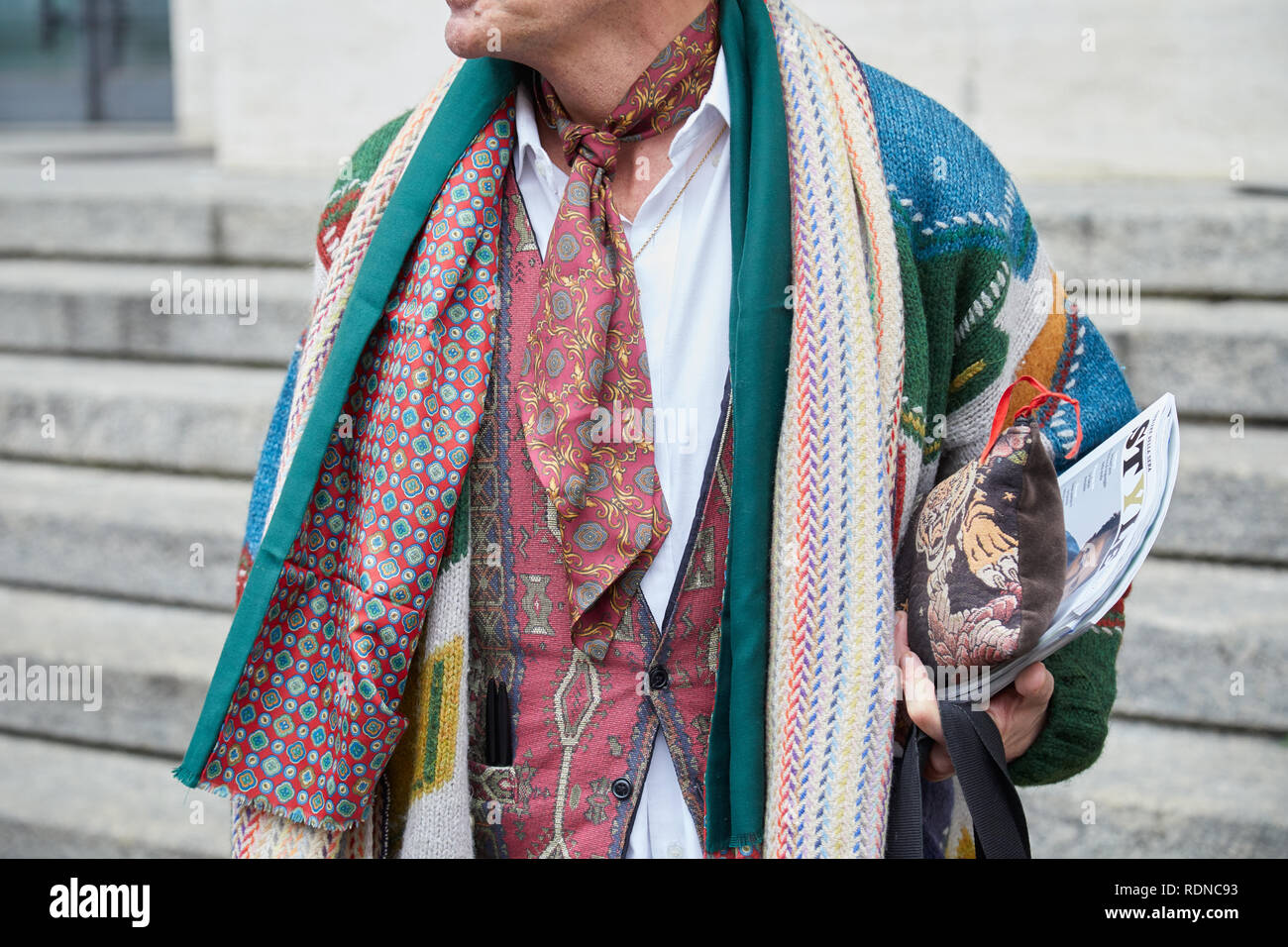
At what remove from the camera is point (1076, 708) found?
1745 millimetres

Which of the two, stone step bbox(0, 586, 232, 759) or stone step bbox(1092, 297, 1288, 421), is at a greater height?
stone step bbox(1092, 297, 1288, 421)

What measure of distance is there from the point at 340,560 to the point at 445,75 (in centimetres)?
76

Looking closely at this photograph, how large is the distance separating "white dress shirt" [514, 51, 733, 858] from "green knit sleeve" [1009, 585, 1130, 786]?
522 mm

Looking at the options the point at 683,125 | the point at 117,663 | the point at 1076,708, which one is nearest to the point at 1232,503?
the point at 1076,708

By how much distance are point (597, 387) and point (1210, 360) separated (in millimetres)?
2590

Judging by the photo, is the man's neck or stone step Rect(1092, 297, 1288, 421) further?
stone step Rect(1092, 297, 1288, 421)


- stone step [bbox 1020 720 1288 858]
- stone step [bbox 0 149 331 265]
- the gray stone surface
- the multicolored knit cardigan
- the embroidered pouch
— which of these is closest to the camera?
the embroidered pouch

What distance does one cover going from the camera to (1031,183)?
4.52 meters

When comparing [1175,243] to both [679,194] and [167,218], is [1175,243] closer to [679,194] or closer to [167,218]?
[679,194]

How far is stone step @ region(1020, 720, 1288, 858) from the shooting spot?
3.20 meters

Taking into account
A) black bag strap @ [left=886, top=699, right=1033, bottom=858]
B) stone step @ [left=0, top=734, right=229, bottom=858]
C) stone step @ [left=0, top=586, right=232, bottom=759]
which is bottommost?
stone step @ [left=0, top=734, right=229, bottom=858]

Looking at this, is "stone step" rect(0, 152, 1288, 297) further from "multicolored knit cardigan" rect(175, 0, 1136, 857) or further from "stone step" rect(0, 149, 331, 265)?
"multicolored knit cardigan" rect(175, 0, 1136, 857)

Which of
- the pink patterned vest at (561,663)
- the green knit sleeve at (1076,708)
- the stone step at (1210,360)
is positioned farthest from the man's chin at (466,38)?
the stone step at (1210,360)

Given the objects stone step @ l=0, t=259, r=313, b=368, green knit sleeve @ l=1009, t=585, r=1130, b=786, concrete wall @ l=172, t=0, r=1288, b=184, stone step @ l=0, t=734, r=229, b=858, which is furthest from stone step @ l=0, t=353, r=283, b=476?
green knit sleeve @ l=1009, t=585, r=1130, b=786
